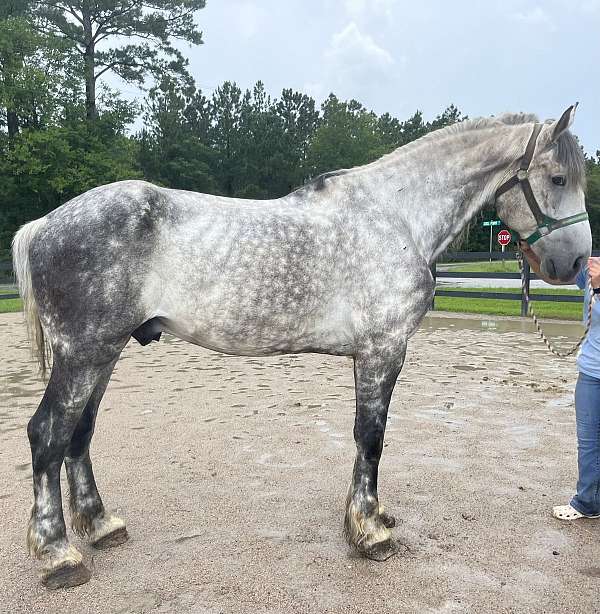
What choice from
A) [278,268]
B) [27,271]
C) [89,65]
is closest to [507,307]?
[278,268]

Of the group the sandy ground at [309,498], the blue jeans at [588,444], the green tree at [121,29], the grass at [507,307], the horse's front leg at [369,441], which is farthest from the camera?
the green tree at [121,29]

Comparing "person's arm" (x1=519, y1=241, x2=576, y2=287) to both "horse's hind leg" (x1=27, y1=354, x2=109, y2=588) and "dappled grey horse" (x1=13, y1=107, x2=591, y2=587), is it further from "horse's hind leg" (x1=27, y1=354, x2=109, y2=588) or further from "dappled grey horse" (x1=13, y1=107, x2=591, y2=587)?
"horse's hind leg" (x1=27, y1=354, x2=109, y2=588)

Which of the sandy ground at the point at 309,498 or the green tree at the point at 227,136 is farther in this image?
the green tree at the point at 227,136

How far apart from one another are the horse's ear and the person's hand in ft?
2.38

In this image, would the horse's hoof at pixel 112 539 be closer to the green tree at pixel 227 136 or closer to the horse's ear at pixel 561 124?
the horse's ear at pixel 561 124

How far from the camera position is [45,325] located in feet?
8.96

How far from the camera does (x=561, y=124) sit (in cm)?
286

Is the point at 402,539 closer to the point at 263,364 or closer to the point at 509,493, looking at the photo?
the point at 509,493

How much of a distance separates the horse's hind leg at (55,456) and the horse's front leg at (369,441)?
144cm

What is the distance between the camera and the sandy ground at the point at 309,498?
8.38 ft

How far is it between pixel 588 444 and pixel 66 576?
3.09 metres

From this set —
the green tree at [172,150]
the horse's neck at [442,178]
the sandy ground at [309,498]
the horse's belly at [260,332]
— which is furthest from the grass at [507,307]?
the green tree at [172,150]

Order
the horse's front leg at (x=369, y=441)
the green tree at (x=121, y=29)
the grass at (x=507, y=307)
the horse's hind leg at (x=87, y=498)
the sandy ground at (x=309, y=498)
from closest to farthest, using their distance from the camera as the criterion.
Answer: the sandy ground at (x=309, y=498) < the horse's front leg at (x=369, y=441) < the horse's hind leg at (x=87, y=498) < the grass at (x=507, y=307) < the green tree at (x=121, y=29)

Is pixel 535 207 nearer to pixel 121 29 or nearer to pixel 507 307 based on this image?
pixel 507 307
